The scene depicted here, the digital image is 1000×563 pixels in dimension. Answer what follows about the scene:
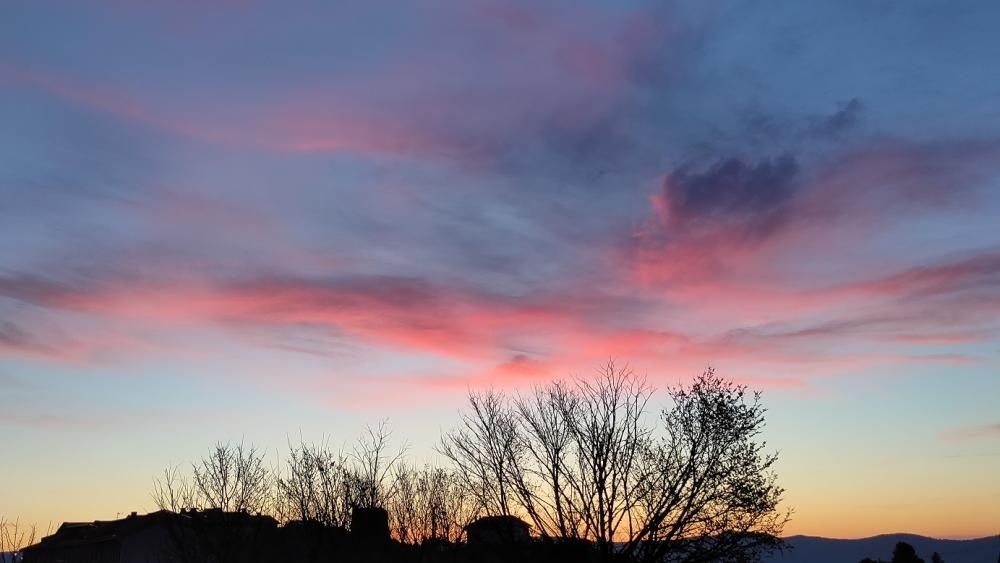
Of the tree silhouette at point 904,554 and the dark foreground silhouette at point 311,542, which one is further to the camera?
the tree silhouette at point 904,554

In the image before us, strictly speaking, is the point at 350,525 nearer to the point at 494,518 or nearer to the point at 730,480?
the point at 494,518

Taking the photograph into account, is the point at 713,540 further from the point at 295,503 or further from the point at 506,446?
the point at 295,503

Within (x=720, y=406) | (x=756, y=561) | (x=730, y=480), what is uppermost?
(x=720, y=406)

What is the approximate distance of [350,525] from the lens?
50.8 metres

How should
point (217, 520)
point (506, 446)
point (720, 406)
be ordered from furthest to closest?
point (217, 520) < point (506, 446) < point (720, 406)

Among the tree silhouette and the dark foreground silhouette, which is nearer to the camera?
the dark foreground silhouette

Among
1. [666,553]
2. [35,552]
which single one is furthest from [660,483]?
[35,552]

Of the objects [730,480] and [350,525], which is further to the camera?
[350,525]

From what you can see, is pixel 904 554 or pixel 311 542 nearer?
pixel 311 542

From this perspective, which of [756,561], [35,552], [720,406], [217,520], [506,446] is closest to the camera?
[756,561]

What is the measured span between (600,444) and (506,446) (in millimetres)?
4726

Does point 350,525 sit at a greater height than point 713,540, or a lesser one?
greater

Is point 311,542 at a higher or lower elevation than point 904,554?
lower

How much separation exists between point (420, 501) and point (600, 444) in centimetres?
2410
